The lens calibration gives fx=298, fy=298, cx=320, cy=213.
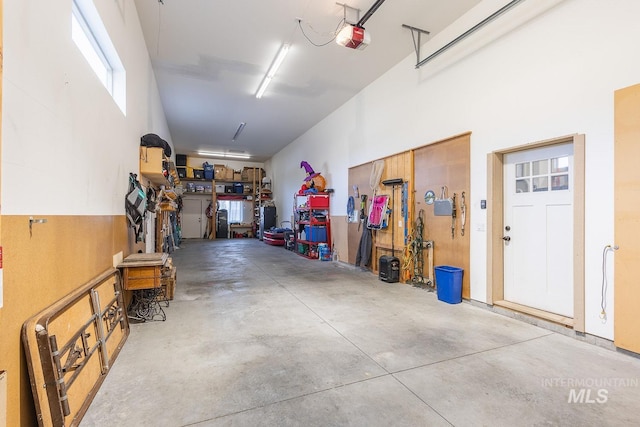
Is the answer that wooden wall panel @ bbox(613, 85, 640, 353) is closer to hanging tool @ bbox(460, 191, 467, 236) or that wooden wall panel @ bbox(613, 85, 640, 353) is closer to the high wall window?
hanging tool @ bbox(460, 191, 467, 236)

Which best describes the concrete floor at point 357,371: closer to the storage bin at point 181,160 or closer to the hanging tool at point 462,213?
the hanging tool at point 462,213

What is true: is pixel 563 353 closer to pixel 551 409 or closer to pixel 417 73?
pixel 551 409

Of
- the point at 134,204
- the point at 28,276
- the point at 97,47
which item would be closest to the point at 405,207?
the point at 134,204

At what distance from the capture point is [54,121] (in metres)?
1.88

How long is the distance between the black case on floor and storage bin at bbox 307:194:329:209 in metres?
3.27

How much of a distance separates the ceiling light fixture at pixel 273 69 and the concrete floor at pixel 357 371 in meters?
4.24

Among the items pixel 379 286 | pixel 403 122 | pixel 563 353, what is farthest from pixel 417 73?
pixel 563 353

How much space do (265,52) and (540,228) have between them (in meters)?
5.08

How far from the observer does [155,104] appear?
650cm

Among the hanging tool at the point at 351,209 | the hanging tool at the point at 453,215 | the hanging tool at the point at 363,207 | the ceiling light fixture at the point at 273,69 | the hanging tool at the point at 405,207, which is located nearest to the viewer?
the hanging tool at the point at 453,215

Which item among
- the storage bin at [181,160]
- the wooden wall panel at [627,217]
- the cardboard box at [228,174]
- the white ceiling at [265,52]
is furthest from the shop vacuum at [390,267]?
the storage bin at [181,160]

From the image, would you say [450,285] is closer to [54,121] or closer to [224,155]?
[54,121]

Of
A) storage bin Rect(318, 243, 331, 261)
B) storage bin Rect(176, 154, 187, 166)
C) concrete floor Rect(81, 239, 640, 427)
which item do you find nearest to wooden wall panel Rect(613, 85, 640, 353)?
concrete floor Rect(81, 239, 640, 427)

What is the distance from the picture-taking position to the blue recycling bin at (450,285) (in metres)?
4.18
